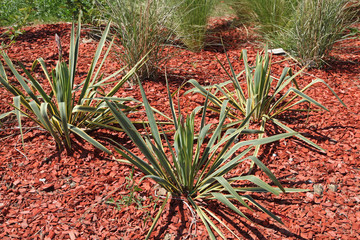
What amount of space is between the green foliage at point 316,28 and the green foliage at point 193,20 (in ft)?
3.19

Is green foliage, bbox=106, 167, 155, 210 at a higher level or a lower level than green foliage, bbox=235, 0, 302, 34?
lower

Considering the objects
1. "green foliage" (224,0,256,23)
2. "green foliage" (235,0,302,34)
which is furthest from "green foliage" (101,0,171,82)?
"green foliage" (224,0,256,23)

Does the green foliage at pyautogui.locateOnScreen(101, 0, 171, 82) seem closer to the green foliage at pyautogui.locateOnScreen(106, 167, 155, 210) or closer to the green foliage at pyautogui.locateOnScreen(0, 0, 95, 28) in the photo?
the green foliage at pyautogui.locateOnScreen(106, 167, 155, 210)

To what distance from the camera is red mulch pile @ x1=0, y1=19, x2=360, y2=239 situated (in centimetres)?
204

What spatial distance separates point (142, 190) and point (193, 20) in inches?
97.9

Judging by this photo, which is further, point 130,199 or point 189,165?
point 130,199

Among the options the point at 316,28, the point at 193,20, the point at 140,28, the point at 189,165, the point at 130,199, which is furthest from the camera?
the point at 193,20

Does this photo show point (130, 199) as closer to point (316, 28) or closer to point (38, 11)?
point (316, 28)

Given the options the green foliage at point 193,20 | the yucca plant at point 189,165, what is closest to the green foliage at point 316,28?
the green foliage at point 193,20

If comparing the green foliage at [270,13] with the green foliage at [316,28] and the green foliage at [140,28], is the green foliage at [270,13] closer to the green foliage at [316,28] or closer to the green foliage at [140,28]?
the green foliage at [316,28]

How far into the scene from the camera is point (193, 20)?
411 cm

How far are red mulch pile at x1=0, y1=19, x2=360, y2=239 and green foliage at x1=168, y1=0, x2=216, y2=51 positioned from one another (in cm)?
118

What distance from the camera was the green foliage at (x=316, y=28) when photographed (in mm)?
3432

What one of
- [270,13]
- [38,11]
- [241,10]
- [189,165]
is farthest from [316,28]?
[38,11]
